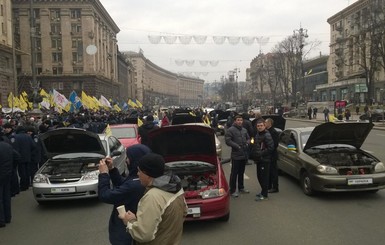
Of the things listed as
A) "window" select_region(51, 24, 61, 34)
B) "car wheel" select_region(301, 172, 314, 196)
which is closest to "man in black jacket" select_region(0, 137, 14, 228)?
"car wheel" select_region(301, 172, 314, 196)

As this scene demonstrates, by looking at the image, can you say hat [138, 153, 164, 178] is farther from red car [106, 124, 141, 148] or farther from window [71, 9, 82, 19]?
window [71, 9, 82, 19]

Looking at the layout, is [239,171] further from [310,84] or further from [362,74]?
[310,84]

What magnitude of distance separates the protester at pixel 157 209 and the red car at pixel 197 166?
349 cm

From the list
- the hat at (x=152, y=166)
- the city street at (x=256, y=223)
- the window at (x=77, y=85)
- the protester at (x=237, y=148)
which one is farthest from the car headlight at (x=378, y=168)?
the window at (x=77, y=85)

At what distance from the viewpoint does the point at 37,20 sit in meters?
76.4

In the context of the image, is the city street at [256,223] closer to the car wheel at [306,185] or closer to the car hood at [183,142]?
the car wheel at [306,185]

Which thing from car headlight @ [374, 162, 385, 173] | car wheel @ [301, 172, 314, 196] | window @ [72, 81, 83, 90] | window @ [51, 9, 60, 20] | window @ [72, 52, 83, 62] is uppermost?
window @ [51, 9, 60, 20]

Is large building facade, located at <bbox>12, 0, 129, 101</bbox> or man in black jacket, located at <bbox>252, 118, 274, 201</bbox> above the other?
large building facade, located at <bbox>12, 0, 129, 101</bbox>

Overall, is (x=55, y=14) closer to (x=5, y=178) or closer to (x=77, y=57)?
(x=77, y=57)

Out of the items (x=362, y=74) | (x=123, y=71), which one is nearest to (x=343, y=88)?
(x=362, y=74)

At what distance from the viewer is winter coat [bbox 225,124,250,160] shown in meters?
8.66

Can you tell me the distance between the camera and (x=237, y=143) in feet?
28.6

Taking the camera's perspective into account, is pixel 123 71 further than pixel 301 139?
Yes

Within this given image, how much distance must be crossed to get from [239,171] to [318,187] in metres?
1.69
